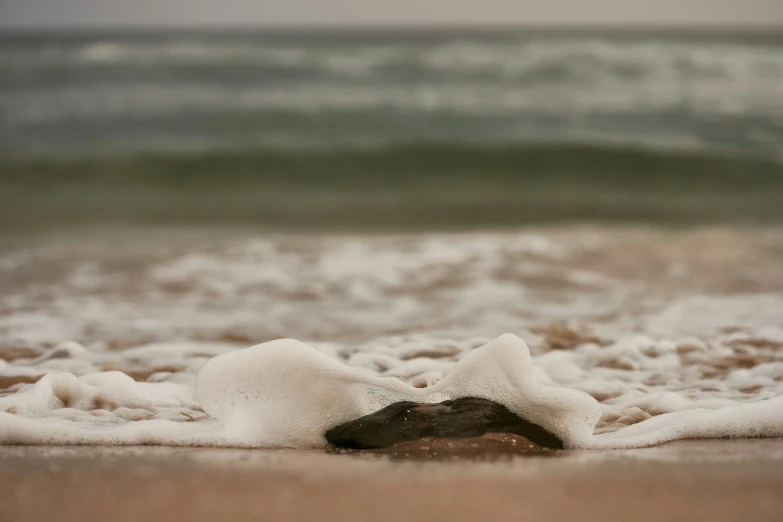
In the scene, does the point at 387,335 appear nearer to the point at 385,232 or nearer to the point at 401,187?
the point at 385,232

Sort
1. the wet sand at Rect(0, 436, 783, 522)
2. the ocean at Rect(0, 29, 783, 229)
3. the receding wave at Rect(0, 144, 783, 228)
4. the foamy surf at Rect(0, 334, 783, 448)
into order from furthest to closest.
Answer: the ocean at Rect(0, 29, 783, 229) < the receding wave at Rect(0, 144, 783, 228) < the foamy surf at Rect(0, 334, 783, 448) < the wet sand at Rect(0, 436, 783, 522)

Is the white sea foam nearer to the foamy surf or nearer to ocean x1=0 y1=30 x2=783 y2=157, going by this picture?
the foamy surf

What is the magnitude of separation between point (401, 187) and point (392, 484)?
14.4 feet

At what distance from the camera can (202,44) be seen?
331 inches

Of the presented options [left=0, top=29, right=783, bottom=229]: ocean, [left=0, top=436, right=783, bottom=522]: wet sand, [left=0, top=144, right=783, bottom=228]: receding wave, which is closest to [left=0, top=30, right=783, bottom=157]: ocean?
[left=0, top=29, right=783, bottom=229]: ocean

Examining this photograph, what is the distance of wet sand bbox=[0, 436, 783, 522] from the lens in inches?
37.6

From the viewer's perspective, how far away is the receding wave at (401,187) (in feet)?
15.0

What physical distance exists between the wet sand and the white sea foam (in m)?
0.11

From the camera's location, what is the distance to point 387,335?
211cm

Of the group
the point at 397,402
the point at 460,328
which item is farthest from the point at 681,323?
the point at 397,402

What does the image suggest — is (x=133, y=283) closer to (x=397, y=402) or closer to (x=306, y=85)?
(x=397, y=402)

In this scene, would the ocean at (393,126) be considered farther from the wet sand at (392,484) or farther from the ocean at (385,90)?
the wet sand at (392,484)

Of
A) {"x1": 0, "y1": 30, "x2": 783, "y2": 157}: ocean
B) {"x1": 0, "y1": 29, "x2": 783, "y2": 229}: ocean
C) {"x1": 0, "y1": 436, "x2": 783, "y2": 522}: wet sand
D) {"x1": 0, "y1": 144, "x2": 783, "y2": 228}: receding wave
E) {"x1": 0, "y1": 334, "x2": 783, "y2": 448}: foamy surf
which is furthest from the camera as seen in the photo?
{"x1": 0, "y1": 30, "x2": 783, "y2": 157}: ocean

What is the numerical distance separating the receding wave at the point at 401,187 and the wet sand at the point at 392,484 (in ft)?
10.3
